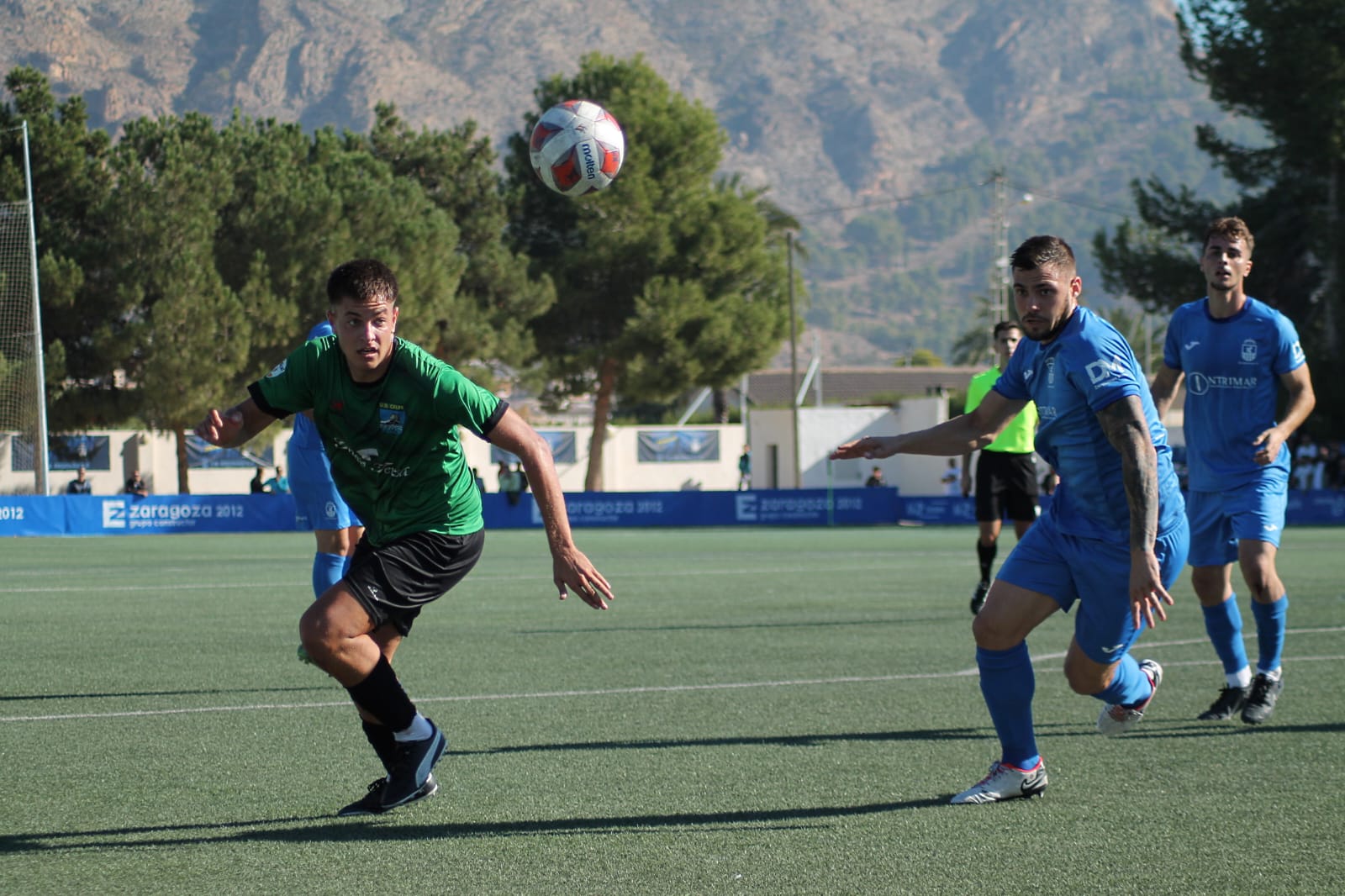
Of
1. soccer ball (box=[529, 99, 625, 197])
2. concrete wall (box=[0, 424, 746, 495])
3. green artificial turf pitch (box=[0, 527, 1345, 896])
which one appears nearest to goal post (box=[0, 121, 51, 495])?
concrete wall (box=[0, 424, 746, 495])

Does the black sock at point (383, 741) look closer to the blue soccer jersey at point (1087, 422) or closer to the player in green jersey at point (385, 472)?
the player in green jersey at point (385, 472)

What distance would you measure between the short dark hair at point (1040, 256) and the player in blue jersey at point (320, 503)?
3900mm

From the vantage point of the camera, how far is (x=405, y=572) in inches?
192

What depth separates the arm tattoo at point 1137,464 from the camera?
15.5 feet

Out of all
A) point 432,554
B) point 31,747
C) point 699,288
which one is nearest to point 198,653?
point 31,747

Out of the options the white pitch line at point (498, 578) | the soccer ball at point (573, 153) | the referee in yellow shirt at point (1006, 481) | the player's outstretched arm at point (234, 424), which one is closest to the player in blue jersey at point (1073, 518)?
the player's outstretched arm at point (234, 424)

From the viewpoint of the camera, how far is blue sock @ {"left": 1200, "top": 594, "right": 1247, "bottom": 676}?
6.75 meters

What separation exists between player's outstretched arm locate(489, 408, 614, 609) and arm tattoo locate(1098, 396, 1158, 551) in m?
1.78

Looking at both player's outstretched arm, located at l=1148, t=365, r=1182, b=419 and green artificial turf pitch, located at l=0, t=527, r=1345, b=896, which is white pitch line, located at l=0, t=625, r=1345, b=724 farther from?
player's outstretched arm, located at l=1148, t=365, r=1182, b=419

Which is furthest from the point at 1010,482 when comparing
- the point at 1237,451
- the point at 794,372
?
the point at 794,372

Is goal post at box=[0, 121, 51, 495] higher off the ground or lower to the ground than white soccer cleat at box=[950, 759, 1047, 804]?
higher

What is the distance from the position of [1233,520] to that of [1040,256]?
2.55 m

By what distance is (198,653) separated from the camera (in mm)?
8930

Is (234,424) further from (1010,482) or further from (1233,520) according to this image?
(1010,482)
